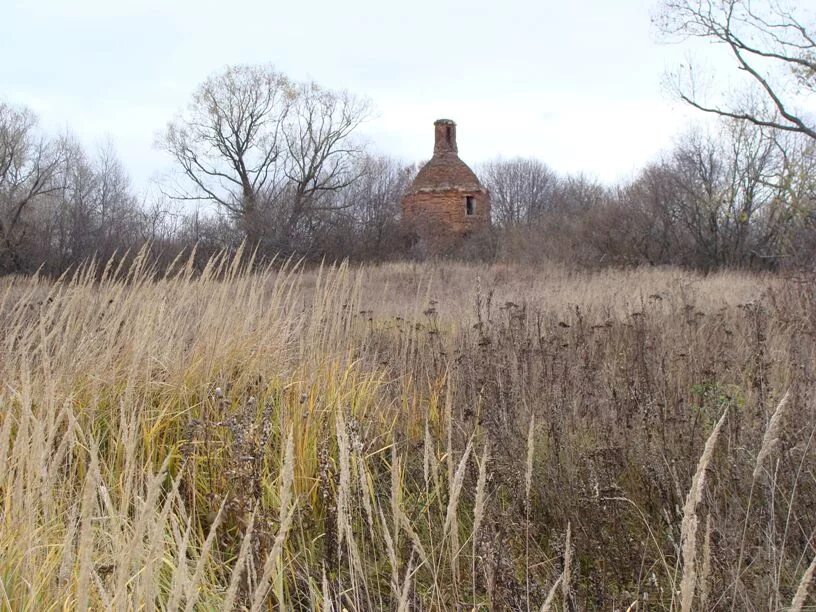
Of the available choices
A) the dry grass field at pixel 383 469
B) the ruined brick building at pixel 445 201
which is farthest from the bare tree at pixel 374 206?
the dry grass field at pixel 383 469

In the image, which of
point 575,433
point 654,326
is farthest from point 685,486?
point 654,326

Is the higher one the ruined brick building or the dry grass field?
the ruined brick building

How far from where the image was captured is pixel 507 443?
3.34 metres

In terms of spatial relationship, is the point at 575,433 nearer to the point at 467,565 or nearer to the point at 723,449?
the point at 723,449

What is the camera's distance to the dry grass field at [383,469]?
183 centimetres

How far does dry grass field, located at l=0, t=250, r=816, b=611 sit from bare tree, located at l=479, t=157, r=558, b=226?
44409mm

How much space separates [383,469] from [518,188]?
48003 mm

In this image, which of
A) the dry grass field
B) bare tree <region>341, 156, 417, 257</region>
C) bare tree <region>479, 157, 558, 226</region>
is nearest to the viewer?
the dry grass field

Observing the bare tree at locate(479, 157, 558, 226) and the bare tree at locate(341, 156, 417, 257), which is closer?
the bare tree at locate(341, 156, 417, 257)

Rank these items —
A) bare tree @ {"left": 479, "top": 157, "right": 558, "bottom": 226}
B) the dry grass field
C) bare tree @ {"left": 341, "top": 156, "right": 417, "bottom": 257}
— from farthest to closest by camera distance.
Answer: bare tree @ {"left": 479, "top": 157, "right": 558, "bottom": 226}, bare tree @ {"left": 341, "top": 156, "right": 417, "bottom": 257}, the dry grass field

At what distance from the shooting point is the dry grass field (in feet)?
6.02

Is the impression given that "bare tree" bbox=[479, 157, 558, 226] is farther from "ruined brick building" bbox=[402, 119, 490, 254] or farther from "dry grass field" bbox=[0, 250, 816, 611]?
"dry grass field" bbox=[0, 250, 816, 611]

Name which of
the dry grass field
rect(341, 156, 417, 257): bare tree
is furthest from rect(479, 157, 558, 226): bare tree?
the dry grass field

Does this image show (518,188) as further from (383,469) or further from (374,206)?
(383,469)
